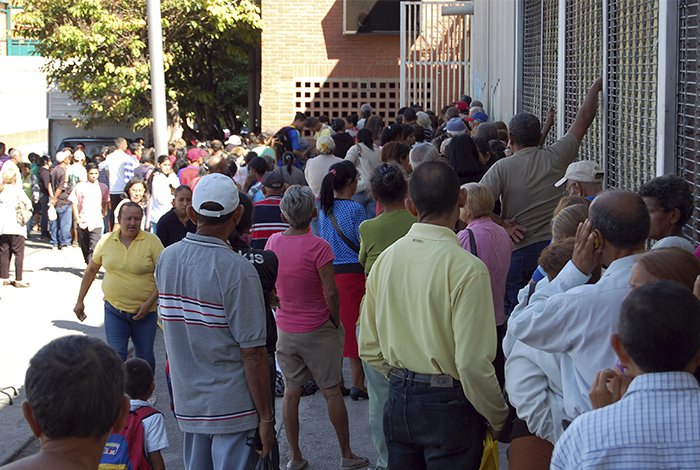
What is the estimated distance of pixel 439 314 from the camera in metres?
4.38

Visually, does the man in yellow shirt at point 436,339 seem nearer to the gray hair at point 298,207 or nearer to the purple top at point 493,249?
the purple top at point 493,249

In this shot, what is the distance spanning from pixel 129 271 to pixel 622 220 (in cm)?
515

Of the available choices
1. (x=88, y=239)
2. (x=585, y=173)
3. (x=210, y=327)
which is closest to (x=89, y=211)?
(x=88, y=239)

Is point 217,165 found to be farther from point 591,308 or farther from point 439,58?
point 439,58

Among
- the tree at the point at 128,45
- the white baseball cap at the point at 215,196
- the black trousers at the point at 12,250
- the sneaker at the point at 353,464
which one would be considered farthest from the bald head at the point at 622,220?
the tree at the point at 128,45

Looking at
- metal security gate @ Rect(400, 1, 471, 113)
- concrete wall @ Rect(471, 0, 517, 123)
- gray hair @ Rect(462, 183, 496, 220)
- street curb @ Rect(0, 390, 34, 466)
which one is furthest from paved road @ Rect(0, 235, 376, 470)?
metal security gate @ Rect(400, 1, 471, 113)

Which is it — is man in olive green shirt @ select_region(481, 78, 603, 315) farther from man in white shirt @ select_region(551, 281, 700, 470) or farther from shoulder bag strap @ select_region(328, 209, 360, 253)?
man in white shirt @ select_region(551, 281, 700, 470)

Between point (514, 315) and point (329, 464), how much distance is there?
339 cm

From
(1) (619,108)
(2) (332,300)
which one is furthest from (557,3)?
(2) (332,300)

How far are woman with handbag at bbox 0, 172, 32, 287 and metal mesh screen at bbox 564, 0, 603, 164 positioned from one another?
8136 millimetres

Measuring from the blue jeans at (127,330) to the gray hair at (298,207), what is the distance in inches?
79.4

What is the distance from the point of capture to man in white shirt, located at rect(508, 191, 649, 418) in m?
3.71

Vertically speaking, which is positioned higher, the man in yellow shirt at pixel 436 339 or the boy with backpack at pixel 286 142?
the boy with backpack at pixel 286 142

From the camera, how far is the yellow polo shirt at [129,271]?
8133mm
